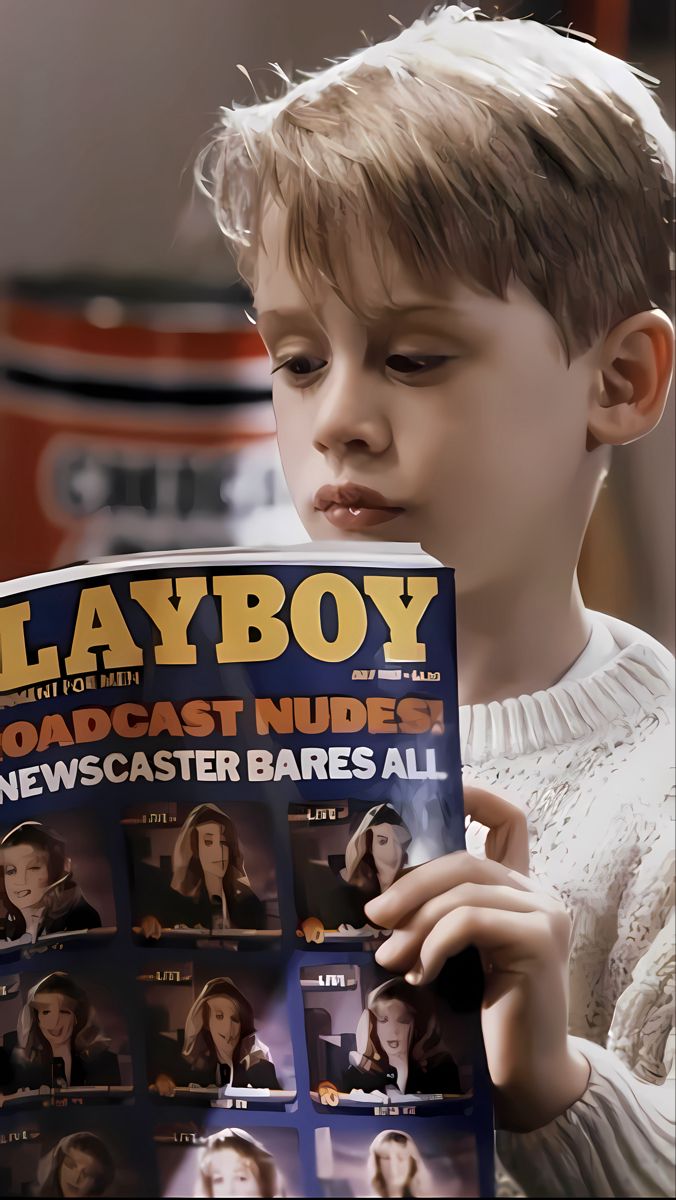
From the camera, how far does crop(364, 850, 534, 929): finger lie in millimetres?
1027

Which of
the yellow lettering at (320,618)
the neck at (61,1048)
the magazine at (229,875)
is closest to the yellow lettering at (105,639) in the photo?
the magazine at (229,875)

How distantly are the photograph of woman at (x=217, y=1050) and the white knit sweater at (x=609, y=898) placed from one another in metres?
0.25

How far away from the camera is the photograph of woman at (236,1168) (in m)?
1.06

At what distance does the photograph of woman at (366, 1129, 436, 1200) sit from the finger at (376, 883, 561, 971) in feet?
0.55

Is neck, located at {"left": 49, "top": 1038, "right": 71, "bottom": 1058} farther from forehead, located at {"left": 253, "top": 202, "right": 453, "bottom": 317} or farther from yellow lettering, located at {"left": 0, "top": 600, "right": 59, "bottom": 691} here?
forehead, located at {"left": 253, "top": 202, "right": 453, "bottom": 317}

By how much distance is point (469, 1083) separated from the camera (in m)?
1.03

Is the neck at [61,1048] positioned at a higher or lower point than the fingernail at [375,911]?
lower

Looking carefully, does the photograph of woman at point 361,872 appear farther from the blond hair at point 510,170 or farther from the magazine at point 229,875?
the blond hair at point 510,170

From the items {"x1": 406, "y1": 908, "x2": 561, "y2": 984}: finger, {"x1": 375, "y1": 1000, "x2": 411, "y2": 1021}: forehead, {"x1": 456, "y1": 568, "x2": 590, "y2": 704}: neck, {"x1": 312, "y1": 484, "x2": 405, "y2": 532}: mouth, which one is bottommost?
{"x1": 375, "y1": 1000, "x2": 411, "y2": 1021}: forehead

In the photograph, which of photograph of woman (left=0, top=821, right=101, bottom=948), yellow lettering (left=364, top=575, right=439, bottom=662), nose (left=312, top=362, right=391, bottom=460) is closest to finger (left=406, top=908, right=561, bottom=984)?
yellow lettering (left=364, top=575, right=439, bottom=662)

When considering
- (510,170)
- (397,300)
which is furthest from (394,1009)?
(510,170)

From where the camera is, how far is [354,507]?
1.07 meters

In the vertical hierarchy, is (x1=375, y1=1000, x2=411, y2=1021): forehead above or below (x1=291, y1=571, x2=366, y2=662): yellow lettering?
below

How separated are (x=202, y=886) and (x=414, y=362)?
56cm
